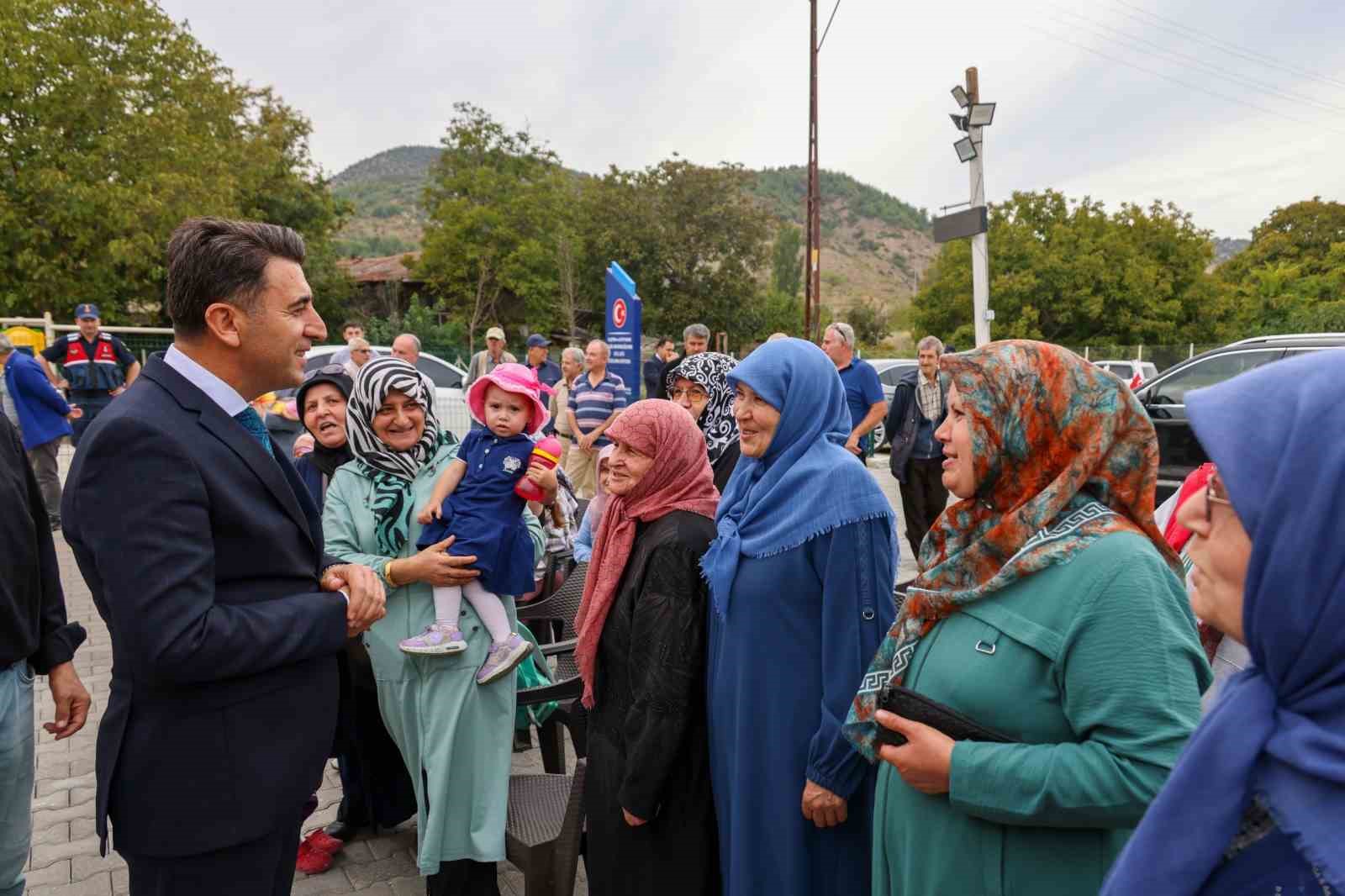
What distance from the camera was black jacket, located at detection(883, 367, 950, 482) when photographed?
7113mm

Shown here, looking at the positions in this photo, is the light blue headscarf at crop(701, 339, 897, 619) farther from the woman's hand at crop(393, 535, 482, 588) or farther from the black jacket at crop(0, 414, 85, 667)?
the black jacket at crop(0, 414, 85, 667)

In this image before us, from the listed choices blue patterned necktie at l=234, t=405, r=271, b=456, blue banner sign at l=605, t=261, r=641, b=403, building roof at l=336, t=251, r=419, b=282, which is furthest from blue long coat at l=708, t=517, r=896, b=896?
building roof at l=336, t=251, r=419, b=282

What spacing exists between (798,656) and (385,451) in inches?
62.9

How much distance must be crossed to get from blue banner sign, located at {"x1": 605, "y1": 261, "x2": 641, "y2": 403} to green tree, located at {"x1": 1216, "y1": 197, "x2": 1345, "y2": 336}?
2648 centimetres

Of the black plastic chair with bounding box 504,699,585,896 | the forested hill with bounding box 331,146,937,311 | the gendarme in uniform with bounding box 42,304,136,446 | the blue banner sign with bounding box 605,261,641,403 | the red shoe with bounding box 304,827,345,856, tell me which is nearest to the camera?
the black plastic chair with bounding box 504,699,585,896

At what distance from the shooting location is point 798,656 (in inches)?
88.5

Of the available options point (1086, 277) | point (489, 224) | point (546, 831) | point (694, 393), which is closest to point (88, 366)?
point (694, 393)

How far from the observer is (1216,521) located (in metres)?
1.10

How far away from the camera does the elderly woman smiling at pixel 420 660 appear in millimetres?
2770

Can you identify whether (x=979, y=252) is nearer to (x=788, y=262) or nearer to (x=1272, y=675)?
(x=1272, y=675)

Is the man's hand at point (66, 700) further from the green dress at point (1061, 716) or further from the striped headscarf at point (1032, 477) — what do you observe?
the green dress at point (1061, 716)

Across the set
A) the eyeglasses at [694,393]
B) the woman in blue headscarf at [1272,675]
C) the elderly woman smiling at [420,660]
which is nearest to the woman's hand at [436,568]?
the elderly woman smiling at [420,660]

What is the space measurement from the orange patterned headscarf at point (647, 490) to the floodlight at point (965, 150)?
33.2 ft

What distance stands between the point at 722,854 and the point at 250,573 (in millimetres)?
1540
